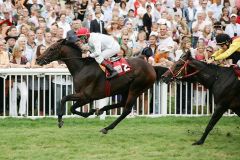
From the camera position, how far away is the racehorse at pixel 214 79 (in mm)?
14047

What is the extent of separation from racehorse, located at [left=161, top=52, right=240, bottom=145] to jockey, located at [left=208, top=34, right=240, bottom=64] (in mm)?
280

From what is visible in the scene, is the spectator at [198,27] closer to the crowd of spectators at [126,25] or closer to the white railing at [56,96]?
the crowd of spectators at [126,25]

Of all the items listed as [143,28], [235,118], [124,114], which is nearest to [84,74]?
[124,114]

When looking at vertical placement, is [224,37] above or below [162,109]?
above

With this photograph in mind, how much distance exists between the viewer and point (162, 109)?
17.3 metres

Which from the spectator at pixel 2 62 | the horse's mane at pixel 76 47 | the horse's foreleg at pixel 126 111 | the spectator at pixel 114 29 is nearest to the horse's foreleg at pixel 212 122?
the horse's foreleg at pixel 126 111

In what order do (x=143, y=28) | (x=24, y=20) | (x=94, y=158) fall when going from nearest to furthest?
(x=94, y=158), (x=24, y=20), (x=143, y=28)

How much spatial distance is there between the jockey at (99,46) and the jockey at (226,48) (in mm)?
1862

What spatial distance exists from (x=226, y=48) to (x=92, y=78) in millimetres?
2517

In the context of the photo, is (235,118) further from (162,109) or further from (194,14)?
(194,14)

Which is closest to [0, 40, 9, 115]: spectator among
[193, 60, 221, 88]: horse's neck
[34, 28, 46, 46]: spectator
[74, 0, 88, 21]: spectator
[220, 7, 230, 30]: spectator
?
[34, 28, 46, 46]: spectator

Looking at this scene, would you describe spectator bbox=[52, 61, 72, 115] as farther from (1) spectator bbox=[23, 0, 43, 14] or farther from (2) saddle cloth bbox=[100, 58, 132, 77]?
(1) spectator bbox=[23, 0, 43, 14]

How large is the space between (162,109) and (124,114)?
2.30m

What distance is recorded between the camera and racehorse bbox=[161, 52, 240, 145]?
14.0 m
